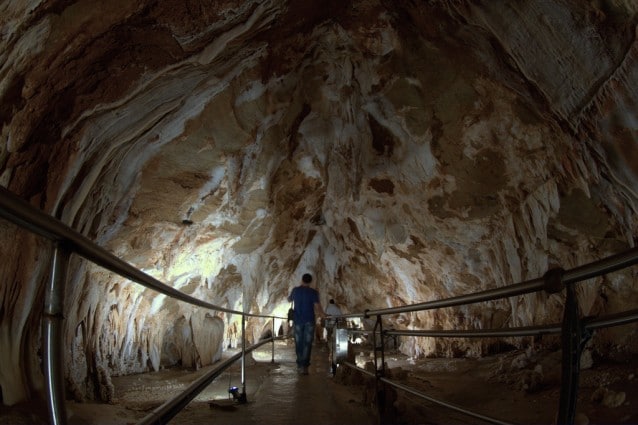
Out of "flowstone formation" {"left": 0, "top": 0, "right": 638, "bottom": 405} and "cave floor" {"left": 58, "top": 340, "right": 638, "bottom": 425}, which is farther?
"flowstone formation" {"left": 0, "top": 0, "right": 638, "bottom": 405}

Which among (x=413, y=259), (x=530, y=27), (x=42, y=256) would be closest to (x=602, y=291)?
(x=530, y=27)

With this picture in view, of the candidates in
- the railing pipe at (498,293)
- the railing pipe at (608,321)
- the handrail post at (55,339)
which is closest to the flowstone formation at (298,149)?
the handrail post at (55,339)

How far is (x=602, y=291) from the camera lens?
557cm

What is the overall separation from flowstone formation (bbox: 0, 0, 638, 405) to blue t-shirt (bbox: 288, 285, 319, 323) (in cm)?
242

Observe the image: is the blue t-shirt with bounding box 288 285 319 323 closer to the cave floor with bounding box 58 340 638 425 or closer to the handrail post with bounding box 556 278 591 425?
the cave floor with bounding box 58 340 638 425

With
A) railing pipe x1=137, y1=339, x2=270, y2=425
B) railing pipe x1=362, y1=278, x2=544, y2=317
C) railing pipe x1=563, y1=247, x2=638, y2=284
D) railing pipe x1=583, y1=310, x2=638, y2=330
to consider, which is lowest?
railing pipe x1=137, y1=339, x2=270, y2=425

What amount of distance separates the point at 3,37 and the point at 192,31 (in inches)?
65.1

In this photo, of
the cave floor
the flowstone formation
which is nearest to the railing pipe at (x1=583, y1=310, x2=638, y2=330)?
the cave floor

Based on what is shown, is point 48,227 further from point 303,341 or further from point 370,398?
point 303,341

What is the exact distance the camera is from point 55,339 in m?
0.84

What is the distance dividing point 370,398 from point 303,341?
234cm

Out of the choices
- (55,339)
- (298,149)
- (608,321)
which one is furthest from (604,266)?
(298,149)

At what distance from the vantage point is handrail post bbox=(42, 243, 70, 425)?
2.67 ft

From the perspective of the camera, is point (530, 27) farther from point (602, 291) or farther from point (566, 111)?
point (602, 291)
